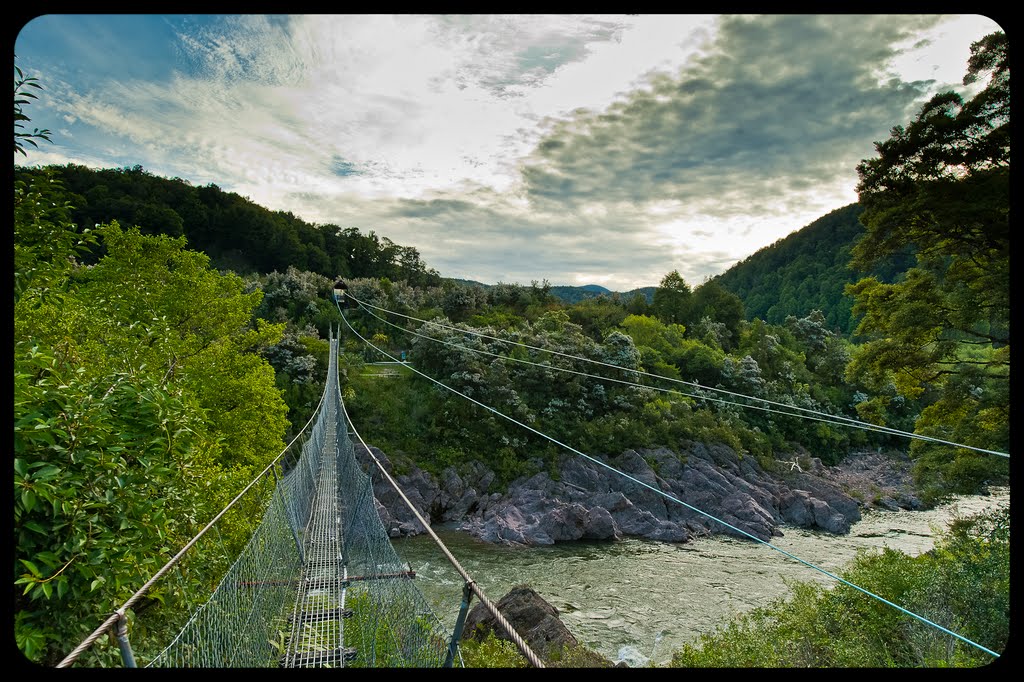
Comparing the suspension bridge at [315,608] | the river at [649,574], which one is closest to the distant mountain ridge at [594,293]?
the river at [649,574]

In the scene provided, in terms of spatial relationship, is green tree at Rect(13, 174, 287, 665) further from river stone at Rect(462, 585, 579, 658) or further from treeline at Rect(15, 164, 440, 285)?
treeline at Rect(15, 164, 440, 285)

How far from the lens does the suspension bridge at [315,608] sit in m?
1.32

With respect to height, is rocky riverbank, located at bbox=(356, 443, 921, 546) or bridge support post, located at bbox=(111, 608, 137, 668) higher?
bridge support post, located at bbox=(111, 608, 137, 668)

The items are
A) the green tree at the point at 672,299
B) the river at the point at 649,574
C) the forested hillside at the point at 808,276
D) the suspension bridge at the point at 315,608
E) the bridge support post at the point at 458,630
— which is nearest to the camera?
the bridge support post at the point at 458,630

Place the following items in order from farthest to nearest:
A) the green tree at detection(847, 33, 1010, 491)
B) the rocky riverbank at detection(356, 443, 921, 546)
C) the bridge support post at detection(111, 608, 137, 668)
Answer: the rocky riverbank at detection(356, 443, 921, 546), the green tree at detection(847, 33, 1010, 491), the bridge support post at detection(111, 608, 137, 668)

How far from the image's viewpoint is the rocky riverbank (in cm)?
1172

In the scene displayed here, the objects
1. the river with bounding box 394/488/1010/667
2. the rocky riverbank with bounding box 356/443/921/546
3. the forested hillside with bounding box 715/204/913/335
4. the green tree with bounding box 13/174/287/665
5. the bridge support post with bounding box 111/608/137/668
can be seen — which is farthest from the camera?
the rocky riverbank with bounding box 356/443/921/546

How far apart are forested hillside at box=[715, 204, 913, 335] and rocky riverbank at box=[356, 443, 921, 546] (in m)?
5.06

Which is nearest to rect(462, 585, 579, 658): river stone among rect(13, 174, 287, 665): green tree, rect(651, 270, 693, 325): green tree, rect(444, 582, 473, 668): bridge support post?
rect(13, 174, 287, 665): green tree

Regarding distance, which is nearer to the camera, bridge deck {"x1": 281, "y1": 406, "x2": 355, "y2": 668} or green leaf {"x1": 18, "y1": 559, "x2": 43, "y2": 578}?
green leaf {"x1": 18, "y1": 559, "x2": 43, "y2": 578}

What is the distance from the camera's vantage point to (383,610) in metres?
2.23

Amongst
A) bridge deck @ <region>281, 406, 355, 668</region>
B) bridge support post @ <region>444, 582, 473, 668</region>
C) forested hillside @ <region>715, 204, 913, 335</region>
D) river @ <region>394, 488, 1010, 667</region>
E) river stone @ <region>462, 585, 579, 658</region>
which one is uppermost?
forested hillside @ <region>715, 204, 913, 335</region>

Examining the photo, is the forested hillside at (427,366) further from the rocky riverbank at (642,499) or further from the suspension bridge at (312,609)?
the rocky riverbank at (642,499)

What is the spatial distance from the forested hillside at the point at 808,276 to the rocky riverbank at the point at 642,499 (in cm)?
506
